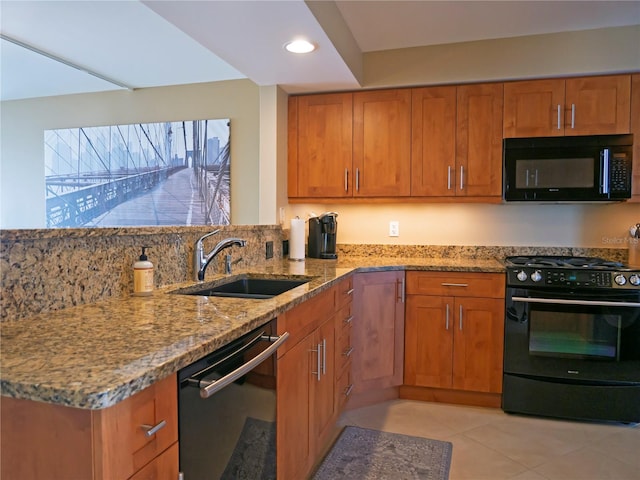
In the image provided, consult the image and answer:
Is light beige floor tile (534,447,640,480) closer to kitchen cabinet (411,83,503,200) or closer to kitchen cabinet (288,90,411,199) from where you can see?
kitchen cabinet (411,83,503,200)

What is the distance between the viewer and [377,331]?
2738mm

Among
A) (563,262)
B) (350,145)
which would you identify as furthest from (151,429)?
(563,262)

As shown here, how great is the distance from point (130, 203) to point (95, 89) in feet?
3.91

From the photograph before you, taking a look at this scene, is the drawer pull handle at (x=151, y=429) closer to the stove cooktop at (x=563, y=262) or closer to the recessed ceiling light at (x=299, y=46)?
the recessed ceiling light at (x=299, y=46)

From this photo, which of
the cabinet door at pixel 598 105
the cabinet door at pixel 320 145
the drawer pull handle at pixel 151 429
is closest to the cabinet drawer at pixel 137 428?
the drawer pull handle at pixel 151 429

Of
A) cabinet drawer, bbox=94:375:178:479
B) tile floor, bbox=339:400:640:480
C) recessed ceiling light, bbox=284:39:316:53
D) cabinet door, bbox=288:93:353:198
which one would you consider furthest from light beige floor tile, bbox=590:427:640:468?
recessed ceiling light, bbox=284:39:316:53

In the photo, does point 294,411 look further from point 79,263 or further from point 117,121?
point 117,121

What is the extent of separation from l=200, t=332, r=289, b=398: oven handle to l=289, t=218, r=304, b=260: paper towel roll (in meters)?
1.50

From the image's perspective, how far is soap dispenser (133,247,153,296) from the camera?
5.18ft

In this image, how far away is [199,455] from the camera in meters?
1.02

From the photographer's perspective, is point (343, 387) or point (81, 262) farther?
point (343, 387)

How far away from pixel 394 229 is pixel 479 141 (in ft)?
2.96

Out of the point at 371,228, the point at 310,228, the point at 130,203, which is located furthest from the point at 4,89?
the point at 371,228

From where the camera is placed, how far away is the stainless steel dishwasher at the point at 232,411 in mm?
982
